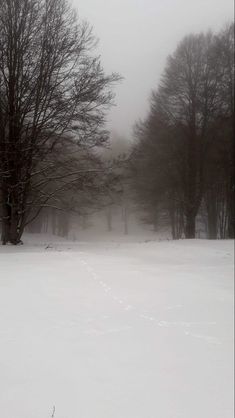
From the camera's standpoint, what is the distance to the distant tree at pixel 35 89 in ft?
43.1

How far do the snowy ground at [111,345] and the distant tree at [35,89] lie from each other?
6354mm

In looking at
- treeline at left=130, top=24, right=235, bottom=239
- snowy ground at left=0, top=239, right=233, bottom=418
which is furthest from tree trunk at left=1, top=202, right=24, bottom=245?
treeline at left=130, top=24, right=235, bottom=239

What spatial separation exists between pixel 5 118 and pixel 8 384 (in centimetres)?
1149

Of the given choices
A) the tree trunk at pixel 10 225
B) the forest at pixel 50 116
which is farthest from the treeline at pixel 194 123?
the tree trunk at pixel 10 225

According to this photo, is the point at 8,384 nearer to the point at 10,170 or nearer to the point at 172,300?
the point at 172,300

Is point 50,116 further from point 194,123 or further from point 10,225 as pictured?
point 194,123

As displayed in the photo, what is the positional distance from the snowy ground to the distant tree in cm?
635

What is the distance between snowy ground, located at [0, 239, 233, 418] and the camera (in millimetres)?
3373

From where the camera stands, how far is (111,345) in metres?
4.39

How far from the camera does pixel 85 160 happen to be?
51.8 ft

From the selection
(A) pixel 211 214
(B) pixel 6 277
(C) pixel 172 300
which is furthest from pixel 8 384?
(A) pixel 211 214

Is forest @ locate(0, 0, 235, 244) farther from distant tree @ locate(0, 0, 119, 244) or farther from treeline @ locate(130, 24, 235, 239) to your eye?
treeline @ locate(130, 24, 235, 239)

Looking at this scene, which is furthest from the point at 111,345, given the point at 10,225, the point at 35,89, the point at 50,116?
the point at 35,89

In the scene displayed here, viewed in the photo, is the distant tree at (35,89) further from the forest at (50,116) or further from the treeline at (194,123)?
the treeline at (194,123)
